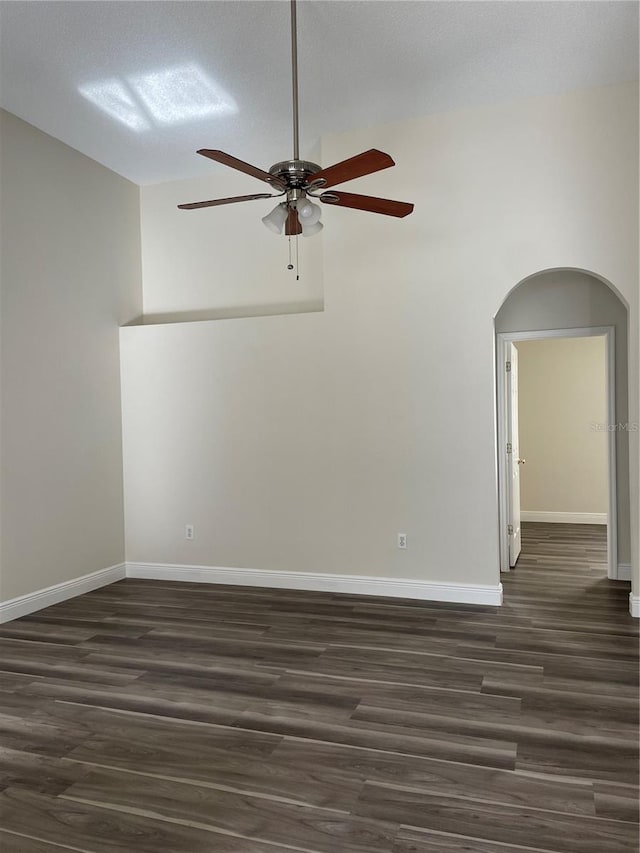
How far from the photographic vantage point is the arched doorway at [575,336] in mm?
5184

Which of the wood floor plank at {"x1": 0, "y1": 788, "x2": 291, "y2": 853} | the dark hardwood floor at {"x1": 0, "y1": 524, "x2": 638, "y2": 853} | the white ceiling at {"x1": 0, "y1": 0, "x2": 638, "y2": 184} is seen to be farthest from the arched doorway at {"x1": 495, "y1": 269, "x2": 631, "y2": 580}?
the wood floor plank at {"x1": 0, "y1": 788, "x2": 291, "y2": 853}

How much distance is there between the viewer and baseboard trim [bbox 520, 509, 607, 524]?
8.07 meters

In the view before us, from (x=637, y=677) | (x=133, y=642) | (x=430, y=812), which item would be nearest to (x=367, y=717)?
(x=430, y=812)

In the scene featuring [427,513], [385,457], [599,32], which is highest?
[599,32]

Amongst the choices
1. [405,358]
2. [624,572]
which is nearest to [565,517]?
[624,572]

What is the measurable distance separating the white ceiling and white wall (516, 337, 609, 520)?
171 inches

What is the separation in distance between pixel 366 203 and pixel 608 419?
3.11m

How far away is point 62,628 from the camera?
4.37 metres

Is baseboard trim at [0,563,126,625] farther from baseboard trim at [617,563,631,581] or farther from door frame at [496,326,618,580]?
baseboard trim at [617,563,631,581]

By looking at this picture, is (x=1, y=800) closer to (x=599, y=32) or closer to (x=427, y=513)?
(x=427, y=513)

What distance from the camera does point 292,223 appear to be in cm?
353

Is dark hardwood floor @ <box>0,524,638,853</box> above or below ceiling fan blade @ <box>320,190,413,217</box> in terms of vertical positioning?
below

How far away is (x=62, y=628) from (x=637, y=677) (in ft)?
11.7

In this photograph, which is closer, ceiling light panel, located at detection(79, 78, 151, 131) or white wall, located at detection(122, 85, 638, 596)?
ceiling light panel, located at detection(79, 78, 151, 131)
